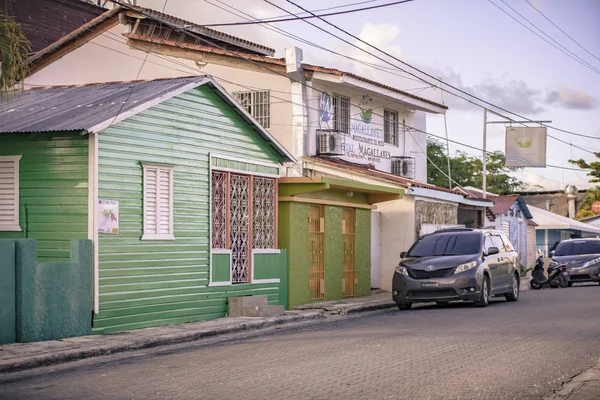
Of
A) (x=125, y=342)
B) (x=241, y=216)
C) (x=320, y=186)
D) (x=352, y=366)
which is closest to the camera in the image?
(x=352, y=366)

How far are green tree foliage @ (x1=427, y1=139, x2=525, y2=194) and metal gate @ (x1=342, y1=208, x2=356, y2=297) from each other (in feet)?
137

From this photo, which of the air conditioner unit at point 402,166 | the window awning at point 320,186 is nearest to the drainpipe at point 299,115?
the window awning at point 320,186

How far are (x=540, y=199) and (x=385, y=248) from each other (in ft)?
188

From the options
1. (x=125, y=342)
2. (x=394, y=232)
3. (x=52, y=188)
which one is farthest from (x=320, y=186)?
(x=125, y=342)

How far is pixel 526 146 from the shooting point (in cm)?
3850

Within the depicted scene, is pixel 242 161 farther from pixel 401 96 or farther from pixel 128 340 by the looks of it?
pixel 401 96

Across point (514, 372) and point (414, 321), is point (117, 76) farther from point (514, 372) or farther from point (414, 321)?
point (514, 372)

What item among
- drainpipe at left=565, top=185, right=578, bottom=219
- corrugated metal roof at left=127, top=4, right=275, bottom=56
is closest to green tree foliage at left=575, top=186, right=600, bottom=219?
drainpipe at left=565, top=185, right=578, bottom=219

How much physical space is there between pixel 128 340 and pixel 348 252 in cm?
1204

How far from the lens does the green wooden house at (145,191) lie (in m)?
15.2

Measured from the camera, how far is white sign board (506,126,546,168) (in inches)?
1506

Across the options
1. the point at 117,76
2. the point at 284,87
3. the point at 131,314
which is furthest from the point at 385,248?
the point at 131,314

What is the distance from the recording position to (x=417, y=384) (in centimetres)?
974

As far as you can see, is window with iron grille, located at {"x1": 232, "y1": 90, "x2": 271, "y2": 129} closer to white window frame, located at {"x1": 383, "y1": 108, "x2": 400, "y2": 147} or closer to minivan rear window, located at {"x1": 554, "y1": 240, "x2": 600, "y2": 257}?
white window frame, located at {"x1": 383, "y1": 108, "x2": 400, "y2": 147}
